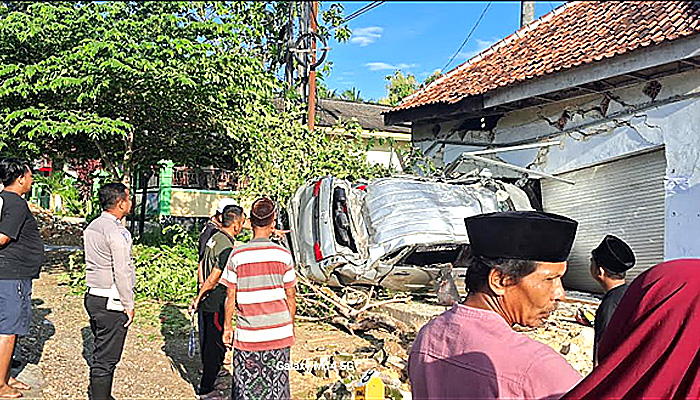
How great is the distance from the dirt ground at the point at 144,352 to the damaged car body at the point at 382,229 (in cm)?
91

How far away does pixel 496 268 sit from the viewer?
213 cm

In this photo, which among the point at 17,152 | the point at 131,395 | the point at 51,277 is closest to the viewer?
the point at 131,395

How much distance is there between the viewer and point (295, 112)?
12.7 m

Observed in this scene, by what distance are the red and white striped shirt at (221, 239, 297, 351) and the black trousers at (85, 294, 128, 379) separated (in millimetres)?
1135

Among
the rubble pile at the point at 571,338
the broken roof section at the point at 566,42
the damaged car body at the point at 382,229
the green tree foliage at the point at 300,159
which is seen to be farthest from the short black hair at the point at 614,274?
the green tree foliage at the point at 300,159

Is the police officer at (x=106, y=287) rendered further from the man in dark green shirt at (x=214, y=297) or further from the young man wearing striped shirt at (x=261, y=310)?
the young man wearing striped shirt at (x=261, y=310)

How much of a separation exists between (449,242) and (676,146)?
10.1 feet

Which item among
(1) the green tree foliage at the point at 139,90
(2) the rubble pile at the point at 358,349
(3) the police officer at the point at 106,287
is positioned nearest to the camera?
(3) the police officer at the point at 106,287

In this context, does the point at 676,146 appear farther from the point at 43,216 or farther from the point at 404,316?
the point at 43,216

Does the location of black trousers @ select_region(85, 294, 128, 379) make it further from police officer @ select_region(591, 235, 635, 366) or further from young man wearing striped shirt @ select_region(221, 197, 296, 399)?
police officer @ select_region(591, 235, 635, 366)

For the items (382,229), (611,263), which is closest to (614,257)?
(611,263)

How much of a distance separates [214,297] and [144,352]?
80.5 inches

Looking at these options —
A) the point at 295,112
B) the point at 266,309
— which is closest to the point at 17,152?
the point at 295,112

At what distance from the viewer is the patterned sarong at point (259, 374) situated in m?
4.85
